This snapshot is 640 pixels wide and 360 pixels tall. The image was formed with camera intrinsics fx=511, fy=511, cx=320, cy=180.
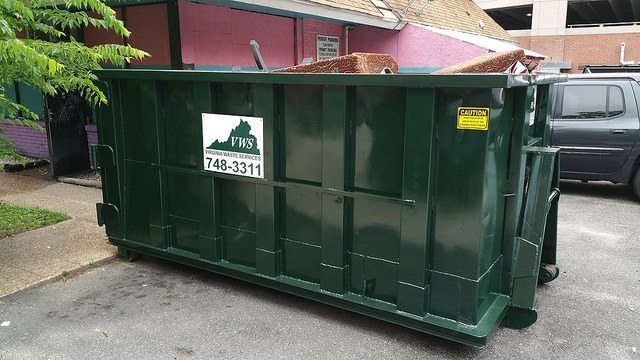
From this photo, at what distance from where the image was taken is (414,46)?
12375mm

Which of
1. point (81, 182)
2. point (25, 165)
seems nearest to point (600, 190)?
point (81, 182)

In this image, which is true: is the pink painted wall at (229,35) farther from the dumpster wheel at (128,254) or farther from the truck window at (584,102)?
the truck window at (584,102)

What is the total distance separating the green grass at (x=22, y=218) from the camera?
613 centimetres

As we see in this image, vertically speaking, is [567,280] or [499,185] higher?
[499,185]

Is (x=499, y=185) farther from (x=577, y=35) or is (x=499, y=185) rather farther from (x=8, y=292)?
(x=577, y=35)

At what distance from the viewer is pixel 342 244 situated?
3.79 metres

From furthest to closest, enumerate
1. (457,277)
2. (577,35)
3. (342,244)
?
(577,35)
(342,244)
(457,277)

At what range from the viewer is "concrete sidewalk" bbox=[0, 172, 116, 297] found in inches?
192

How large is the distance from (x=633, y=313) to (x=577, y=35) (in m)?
31.4

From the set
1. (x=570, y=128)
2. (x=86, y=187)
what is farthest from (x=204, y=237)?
(x=570, y=128)

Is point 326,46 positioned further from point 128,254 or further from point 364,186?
point 364,186

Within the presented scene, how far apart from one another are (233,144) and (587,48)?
32356 mm

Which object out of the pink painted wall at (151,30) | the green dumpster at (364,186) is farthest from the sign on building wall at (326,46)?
the green dumpster at (364,186)

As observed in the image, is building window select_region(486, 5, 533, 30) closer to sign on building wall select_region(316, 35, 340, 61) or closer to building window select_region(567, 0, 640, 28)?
building window select_region(567, 0, 640, 28)
